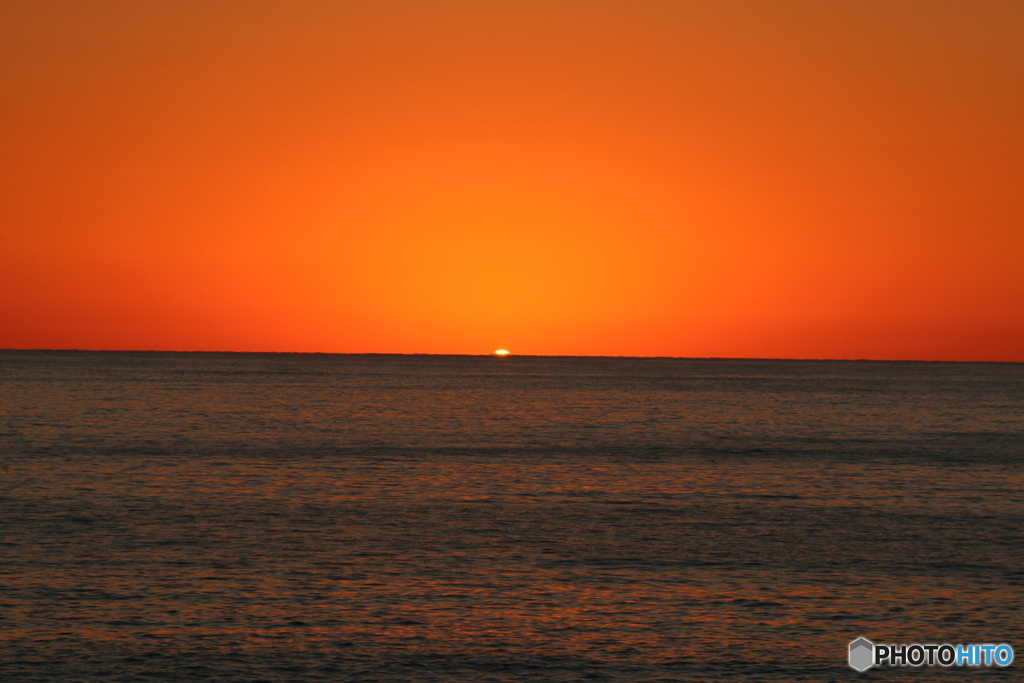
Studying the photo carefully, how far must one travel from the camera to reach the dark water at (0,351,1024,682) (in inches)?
735

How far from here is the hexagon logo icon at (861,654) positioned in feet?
60.5

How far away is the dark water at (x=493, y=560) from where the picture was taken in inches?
735

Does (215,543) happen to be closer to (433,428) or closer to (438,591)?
(438,591)

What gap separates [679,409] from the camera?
112m

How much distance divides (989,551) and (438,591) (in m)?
15.4

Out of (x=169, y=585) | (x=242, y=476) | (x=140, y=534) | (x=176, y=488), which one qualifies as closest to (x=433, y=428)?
(x=242, y=476)

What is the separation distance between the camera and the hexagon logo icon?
1845 cm

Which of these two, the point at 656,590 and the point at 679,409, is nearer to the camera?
the point at 656,590
